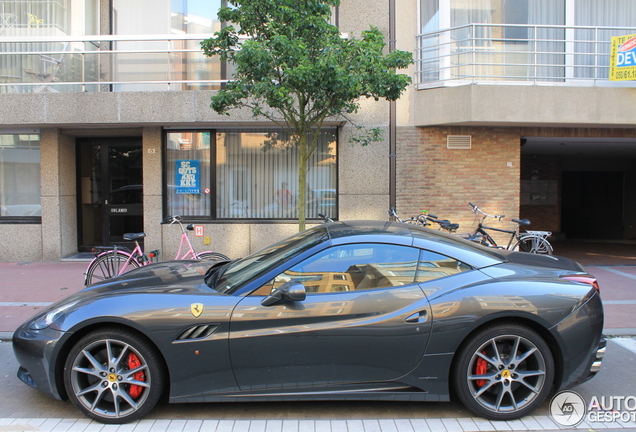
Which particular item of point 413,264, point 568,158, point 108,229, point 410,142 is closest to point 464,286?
point 413,264

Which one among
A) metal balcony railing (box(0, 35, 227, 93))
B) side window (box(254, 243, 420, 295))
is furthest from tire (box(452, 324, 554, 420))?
metal balcony railing (box(0, 35, 227, 93))

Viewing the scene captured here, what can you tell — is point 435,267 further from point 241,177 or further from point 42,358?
point 241,177

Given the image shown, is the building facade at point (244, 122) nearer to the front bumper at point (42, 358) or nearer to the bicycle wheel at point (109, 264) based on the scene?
the bicycle wheel at point (109, 264)

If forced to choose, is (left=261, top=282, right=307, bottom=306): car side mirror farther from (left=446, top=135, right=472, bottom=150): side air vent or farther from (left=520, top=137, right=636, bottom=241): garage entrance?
(left=520, top=137, right=636, bottom=241): garage entrance

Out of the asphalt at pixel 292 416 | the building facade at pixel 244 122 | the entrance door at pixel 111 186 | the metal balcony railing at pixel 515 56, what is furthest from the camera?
the entrance door at pixel 111 186

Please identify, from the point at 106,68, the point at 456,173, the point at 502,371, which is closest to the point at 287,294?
the point at 502,371

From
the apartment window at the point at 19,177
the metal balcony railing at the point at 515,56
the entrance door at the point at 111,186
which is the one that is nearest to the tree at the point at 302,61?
the metal balcony railing at the point at 515,56

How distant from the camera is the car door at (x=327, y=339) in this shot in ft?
11.1

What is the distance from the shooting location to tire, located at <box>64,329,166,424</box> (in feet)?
11.3

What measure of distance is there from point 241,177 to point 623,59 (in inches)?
311

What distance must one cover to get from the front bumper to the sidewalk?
2253mm

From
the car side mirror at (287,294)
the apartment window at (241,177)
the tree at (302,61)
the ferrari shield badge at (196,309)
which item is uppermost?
the tree at (302,61)

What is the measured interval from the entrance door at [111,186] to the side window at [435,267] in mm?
8464

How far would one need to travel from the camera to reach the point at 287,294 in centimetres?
333
